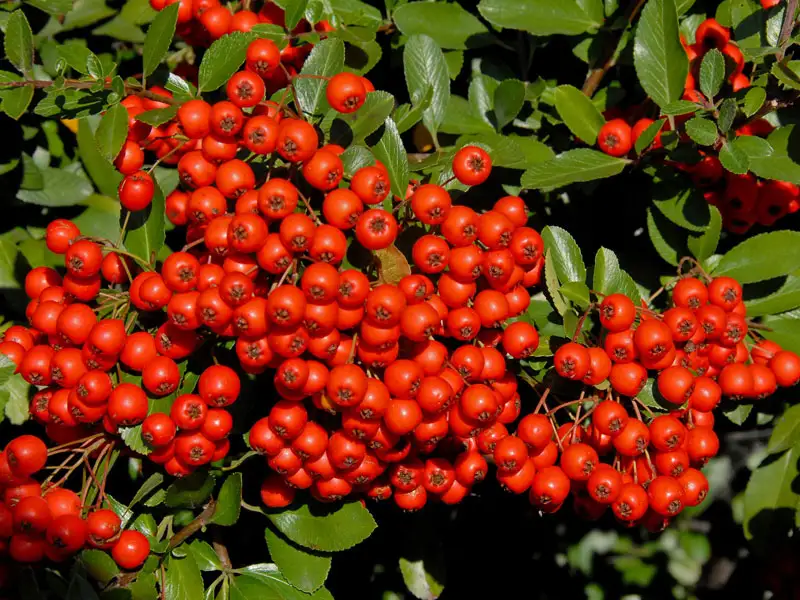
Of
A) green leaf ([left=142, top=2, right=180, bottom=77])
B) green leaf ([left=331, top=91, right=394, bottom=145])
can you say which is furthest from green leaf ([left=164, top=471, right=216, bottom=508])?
green leaf ([left=142, top=2, right=180, bottom=77])

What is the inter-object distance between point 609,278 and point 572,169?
0.35m

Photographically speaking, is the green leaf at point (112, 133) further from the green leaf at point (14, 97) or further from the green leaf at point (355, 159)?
the green leaf at point (355, 159)

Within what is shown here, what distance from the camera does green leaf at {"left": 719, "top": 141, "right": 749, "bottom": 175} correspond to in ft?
7.48

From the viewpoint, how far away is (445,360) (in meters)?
2.18

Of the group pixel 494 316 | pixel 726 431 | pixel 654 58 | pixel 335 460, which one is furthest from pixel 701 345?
pixel 726 431

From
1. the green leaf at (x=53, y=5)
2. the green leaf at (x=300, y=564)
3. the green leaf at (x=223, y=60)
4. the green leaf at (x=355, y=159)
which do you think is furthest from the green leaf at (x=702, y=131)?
the green leaf at (x=53, y=5)

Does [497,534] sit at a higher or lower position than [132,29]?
lower

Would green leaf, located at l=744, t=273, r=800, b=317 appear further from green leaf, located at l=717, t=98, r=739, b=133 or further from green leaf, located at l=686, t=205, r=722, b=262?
green leaf, located at l=717, t=98, r=739, b=133

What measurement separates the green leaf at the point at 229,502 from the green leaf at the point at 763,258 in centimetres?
163

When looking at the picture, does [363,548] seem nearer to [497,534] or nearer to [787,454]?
[497,534]

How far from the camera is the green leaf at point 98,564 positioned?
234cm

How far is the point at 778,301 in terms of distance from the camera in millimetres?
2701

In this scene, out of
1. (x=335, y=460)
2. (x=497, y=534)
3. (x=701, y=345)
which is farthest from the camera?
(x=497, y=534)

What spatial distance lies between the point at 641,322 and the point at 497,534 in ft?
6.36
